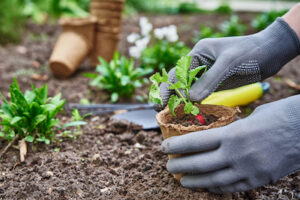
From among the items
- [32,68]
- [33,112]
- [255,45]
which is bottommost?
[32,68]

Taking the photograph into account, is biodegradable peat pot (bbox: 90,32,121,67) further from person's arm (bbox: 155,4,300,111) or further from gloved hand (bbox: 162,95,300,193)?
gloved hand (bbox: 162,95,300,193)

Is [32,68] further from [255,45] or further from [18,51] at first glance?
[255,45]

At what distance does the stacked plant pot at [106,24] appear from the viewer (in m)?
3.71

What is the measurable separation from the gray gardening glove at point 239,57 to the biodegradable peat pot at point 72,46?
197 centimetres

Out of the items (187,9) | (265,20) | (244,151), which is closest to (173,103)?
(244,151)

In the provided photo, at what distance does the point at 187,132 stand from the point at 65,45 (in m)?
2.55

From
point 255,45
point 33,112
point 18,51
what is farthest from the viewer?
point 18,51

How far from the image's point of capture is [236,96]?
2.45m

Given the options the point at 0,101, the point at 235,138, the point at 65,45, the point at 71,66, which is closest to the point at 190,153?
the point at 235,138

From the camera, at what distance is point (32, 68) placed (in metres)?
3.75

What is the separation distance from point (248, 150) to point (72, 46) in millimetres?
2742

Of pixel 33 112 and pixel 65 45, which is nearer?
pixel 33 112

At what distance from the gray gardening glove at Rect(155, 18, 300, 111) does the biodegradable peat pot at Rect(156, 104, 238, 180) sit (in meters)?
0.09

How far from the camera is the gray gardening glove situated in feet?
5.45
